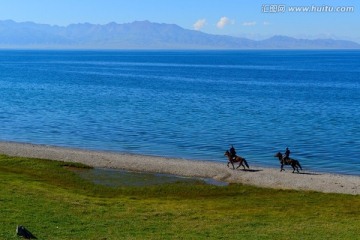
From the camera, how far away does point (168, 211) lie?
29500 millimetres

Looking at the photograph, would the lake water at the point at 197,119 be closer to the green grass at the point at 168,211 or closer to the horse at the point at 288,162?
the horse at the point at 288,162

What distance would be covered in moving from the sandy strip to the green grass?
114 inches

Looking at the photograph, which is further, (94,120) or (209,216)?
(94,120)

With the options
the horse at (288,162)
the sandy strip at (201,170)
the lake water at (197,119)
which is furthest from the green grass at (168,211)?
the lake water at (197,119)

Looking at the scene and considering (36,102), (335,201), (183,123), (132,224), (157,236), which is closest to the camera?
(157,236)

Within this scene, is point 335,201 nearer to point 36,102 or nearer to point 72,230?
point 72,230

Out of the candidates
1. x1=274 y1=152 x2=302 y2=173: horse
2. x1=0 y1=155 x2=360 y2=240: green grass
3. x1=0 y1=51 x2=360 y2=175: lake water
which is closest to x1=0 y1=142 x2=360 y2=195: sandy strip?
x1=274 y1=152 x2=302 y2=173: horse

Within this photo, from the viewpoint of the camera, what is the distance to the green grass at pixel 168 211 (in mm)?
24391

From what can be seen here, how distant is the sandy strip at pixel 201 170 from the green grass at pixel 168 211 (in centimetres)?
289

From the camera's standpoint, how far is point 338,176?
149ft

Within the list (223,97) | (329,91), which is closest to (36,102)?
(223,97)

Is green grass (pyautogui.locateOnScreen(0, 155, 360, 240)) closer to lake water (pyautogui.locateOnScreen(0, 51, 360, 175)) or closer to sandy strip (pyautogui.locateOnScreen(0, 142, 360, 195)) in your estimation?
sandy strip (pyautogui.locateOnScreen(0, 142, 360, 195))


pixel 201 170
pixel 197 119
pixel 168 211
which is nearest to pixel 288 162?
pixel 201 170

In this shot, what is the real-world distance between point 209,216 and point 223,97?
87424mm
